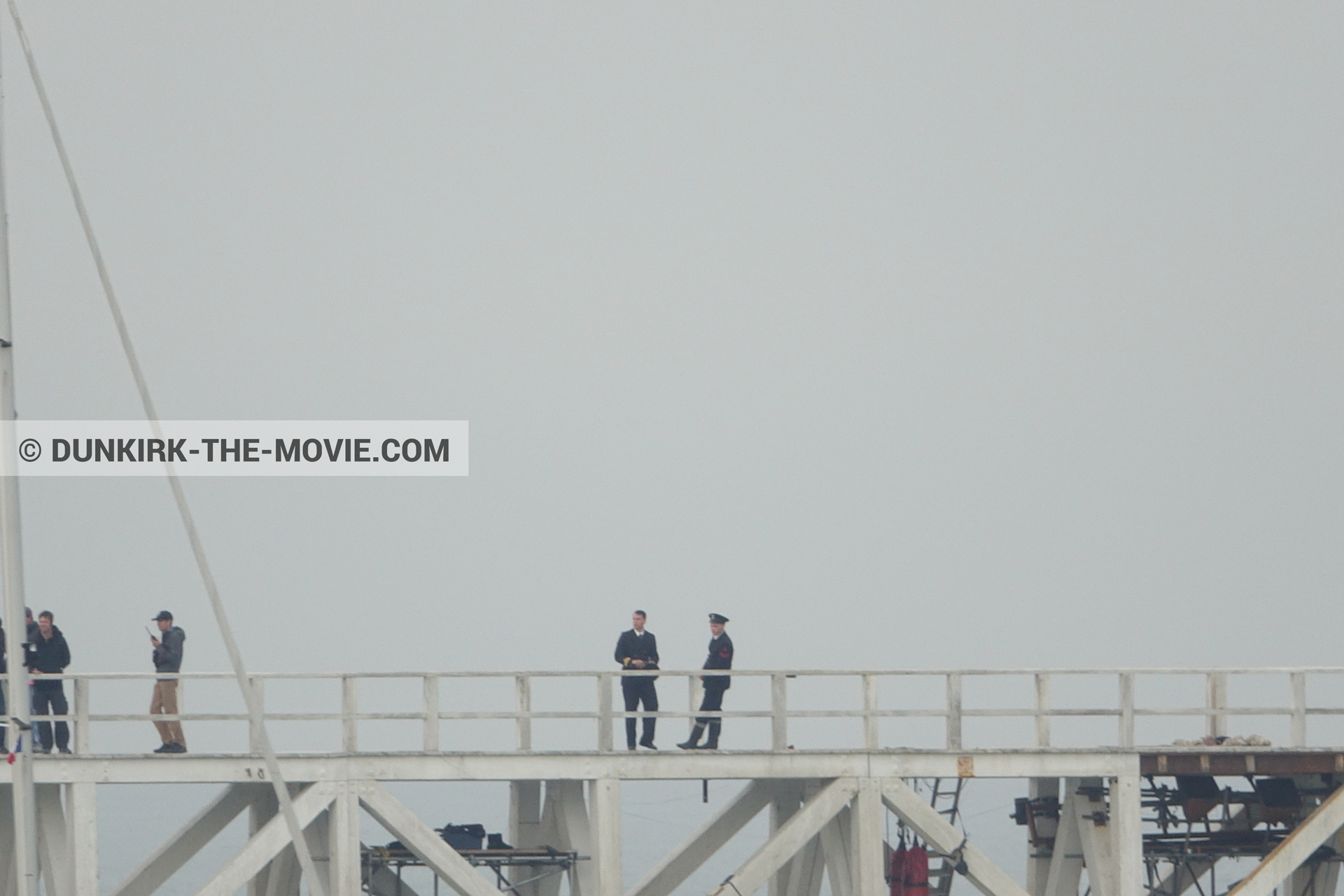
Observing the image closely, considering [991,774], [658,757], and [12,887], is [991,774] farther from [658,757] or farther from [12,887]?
[12,887]

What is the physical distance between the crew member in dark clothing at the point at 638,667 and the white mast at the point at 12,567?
9.21 metres

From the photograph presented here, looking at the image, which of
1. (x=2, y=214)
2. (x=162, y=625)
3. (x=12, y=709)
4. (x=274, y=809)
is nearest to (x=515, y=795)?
(x=274, y=809)

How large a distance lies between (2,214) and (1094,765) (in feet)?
54.3

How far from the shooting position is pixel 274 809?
30016 mm

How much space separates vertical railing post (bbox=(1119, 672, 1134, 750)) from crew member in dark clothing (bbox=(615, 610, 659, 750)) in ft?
21.3

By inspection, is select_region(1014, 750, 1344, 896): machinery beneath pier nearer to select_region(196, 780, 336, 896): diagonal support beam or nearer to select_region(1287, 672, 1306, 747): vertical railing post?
select_region(1287, 672, 1306, 747): vertical railing post

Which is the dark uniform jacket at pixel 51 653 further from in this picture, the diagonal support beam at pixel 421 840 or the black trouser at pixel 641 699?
the black trouser at pixel 641 699

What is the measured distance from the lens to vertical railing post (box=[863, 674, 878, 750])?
93.5 ft

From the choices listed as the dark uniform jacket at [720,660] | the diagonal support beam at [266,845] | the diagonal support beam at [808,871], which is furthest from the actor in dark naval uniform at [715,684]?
the diagonal support beam at [266,845]

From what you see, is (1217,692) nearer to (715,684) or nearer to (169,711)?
(715,684)

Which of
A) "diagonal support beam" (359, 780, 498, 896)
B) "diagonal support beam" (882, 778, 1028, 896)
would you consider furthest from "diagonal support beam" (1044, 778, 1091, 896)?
"diagonal support beam" (359, 780, 498, 896)

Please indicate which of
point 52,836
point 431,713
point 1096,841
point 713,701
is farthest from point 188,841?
point 1096,841

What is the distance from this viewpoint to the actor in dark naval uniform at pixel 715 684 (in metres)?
29.3

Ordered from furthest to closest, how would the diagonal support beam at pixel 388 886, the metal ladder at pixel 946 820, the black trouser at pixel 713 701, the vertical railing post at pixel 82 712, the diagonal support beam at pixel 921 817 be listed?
1. the diagonal support beam at pixel 388 886
2. the metal ladder at pixel 946 820
3. the black trouser at pixel 713 701
4. the diagonal support beam at pixel 921 817
5. the vertical railing post at pixel 82 712
